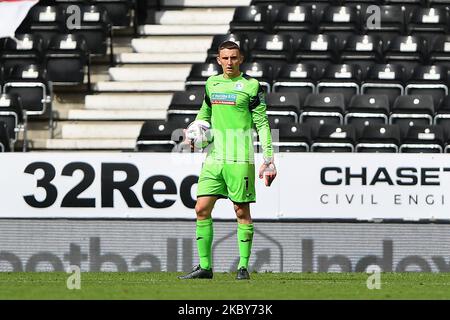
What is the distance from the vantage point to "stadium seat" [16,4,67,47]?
20.6m

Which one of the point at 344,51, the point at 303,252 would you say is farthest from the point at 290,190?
the point at 344,51

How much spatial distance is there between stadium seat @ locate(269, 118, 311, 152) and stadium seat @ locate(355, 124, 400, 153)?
63 centimetres

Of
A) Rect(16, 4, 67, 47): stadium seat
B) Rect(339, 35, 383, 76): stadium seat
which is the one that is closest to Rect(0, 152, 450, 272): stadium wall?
Rect(339, 35, 383, 76): stadium seat

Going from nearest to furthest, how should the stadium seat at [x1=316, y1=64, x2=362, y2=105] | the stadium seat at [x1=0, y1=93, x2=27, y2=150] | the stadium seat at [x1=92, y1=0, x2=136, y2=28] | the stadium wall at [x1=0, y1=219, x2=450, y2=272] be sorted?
the stadium wall at [x1=0, y1=219, x2=450, y2=272] → the stadium seat at [x1=0, y1=93, x2=27, y2=150] → the stadium seat at [x1=316, y1=64, x2=362, y2=105] → the stadium seat at [x1=92, y1=0, x2=136, y2=28]

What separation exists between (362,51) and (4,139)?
521 cm

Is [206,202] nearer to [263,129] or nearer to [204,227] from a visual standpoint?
[204,227]

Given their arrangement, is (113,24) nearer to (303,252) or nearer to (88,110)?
(88,110)

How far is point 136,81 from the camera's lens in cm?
1998

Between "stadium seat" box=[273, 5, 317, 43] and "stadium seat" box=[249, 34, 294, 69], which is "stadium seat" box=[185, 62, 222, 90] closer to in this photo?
"stadium seat" box=[249, 34, 294, 69]

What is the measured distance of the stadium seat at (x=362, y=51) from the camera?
1895 centimetres

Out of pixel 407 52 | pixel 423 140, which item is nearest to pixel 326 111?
pixel 423 140

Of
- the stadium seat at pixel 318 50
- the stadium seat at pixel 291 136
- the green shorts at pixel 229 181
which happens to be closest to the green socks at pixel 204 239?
the green shorts at pixel 229 181

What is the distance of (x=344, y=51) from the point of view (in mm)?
19062

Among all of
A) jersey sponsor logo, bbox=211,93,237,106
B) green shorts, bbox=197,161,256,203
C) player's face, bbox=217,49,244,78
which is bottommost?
green shorts, bbox=197,161,256,203
